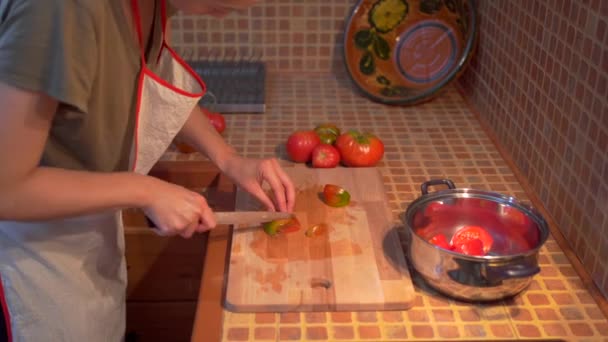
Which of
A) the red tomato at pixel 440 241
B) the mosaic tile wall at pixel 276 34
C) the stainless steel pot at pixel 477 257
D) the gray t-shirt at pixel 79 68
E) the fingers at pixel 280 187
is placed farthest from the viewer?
the mosaic tile wall at pixel 276 34

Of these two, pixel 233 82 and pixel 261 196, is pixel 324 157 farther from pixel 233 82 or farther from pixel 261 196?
pixel 233 82

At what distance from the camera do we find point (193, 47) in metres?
1.70

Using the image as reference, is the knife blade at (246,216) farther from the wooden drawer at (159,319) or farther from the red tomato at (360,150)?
the wooden drawer at (159,319)

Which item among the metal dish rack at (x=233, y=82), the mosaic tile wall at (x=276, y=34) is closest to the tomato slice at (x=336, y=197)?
the metal dish rack at (x=233, y=82)

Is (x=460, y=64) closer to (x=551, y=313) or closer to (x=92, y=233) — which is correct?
(x=551, y=313)

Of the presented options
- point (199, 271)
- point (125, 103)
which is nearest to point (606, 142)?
point (125, 103)

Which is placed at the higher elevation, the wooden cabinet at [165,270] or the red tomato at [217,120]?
the red tomato at [217,120]

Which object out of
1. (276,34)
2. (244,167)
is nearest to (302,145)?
(244,167)

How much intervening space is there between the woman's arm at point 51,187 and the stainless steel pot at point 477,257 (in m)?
0.29

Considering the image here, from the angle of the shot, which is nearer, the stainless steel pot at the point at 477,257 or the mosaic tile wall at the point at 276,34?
the stainless steel pot at the point at 477,257

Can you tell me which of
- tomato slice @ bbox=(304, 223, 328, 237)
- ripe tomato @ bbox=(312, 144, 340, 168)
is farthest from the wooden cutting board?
ripe tomato @ bbox=(312, 144, 340, 168)

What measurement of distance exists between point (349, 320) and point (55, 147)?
42cm

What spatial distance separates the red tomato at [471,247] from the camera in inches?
34.9

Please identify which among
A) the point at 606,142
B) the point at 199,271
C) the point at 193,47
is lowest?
the point at 199,271
